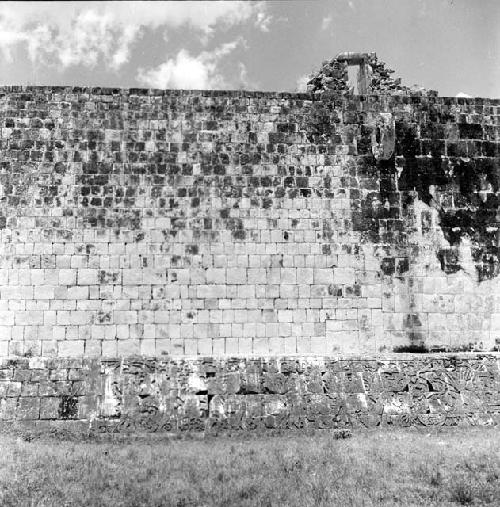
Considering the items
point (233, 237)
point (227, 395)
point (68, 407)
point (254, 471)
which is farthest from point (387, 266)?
point (68, 407)

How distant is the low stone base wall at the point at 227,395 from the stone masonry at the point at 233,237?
0.05 m

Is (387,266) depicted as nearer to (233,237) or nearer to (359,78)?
(233,237)

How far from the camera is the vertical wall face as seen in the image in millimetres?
10977

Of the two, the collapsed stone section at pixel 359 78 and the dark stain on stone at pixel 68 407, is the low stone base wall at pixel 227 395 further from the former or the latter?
the collapsed stone section at pixel 359 78

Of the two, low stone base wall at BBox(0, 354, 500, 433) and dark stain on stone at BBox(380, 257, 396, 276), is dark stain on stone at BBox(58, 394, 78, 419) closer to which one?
low stone base wall at BBox(0, 354, 500, 433)

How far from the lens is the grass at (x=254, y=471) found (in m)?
7.56

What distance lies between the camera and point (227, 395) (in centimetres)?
1069

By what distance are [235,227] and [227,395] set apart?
2.97m

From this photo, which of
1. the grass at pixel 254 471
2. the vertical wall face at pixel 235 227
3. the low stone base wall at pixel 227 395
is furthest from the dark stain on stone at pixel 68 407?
the vertical wall face at pixel 235 227

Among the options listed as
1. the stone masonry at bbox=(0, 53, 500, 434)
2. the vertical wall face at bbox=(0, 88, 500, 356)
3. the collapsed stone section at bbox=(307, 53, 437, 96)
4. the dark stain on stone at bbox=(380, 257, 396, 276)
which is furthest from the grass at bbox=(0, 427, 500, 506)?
the collapsed stone section at bbox=(307, 53, 437, 96)

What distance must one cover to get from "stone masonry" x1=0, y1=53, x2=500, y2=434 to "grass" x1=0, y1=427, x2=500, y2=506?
1117 millimetres

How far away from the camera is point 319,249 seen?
1145cm

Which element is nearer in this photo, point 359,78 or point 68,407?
point 68,407

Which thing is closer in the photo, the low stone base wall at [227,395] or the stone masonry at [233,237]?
the low stone base wall at [227,395]
